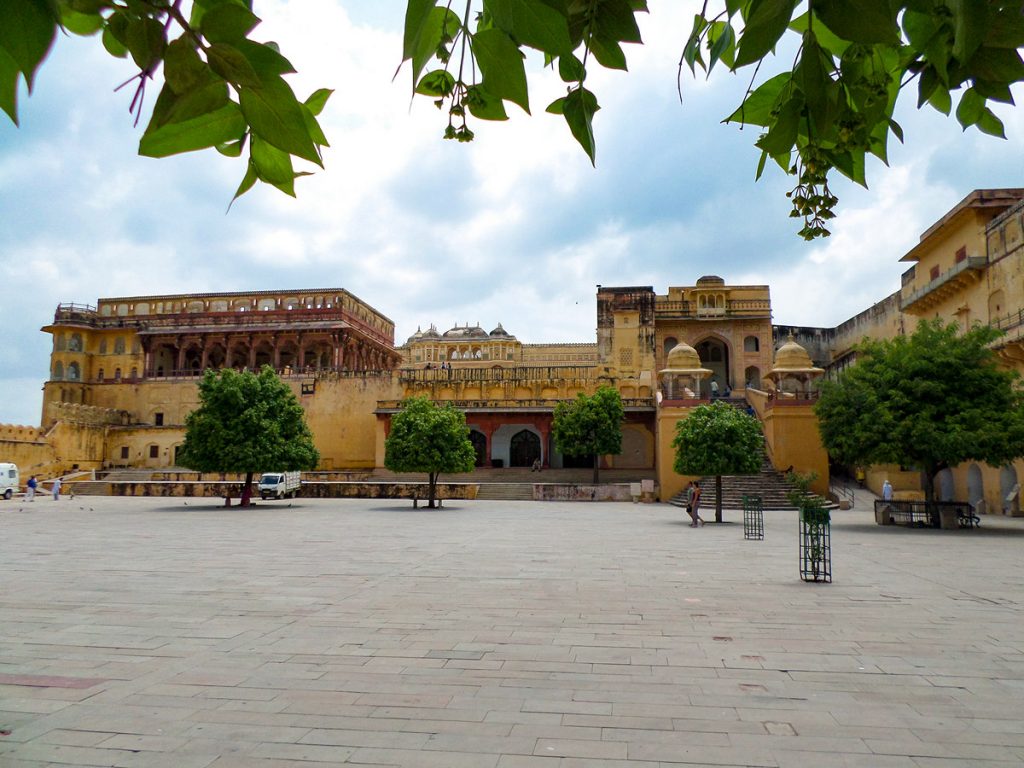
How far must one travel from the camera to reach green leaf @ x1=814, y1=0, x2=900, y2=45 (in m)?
1.13

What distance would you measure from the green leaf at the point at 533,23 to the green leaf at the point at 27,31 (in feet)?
2.02

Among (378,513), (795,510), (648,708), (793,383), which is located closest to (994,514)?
(795,510)

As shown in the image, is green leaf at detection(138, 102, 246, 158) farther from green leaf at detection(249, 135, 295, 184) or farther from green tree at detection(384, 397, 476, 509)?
green tree at detection(384, 397, 476, 509)

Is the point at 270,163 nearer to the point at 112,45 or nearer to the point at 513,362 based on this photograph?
the point at 112,45

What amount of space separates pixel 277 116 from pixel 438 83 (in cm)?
63

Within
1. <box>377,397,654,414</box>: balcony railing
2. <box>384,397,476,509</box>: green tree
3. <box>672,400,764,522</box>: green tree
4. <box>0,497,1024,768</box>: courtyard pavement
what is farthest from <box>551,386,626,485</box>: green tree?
<box>0,497,1024,768</box>: courtyard pavement

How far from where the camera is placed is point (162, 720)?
11.4 ft

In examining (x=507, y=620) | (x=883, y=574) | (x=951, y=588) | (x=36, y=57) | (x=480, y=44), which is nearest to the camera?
(x=36, y=57)

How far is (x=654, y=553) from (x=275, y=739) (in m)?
8.09

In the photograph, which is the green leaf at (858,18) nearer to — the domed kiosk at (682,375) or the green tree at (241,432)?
the green tree at (241,432)

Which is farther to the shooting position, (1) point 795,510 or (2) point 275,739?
(1) point 795,510

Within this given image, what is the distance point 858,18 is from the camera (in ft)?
3.74

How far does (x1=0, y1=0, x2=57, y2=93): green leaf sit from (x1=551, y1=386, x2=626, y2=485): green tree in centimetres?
2703

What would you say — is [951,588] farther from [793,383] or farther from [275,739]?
[793,383]
